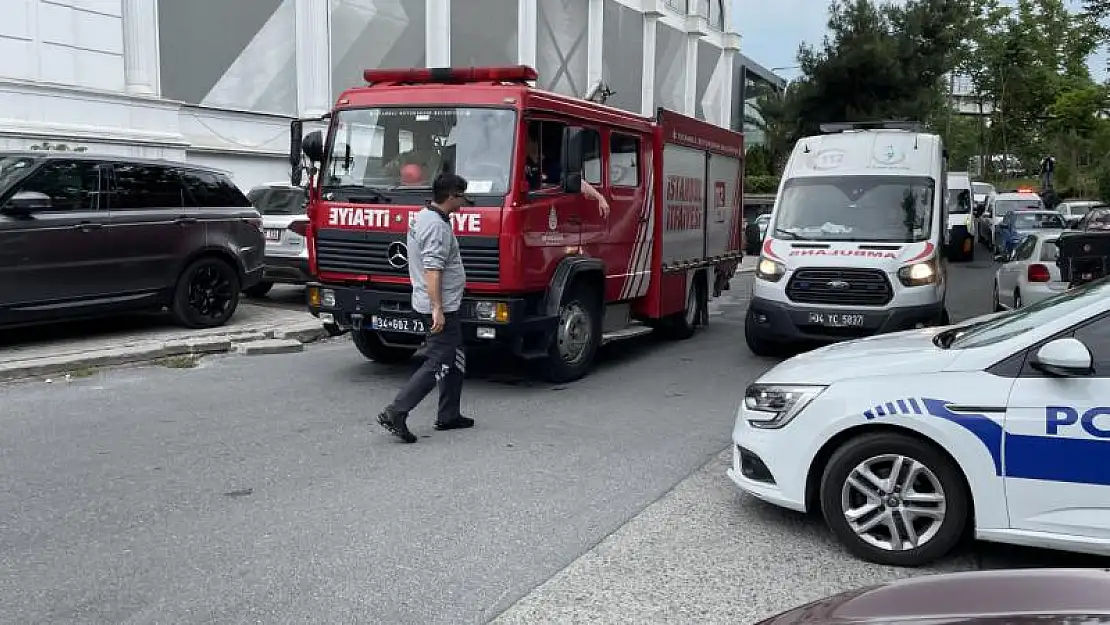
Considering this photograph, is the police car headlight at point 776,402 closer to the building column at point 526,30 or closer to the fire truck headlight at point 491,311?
the fire truck headlight at point 491,311

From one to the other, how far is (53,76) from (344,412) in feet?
36.0

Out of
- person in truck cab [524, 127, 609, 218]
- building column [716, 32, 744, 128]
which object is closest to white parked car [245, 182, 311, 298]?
person in truck cab [524, 127, 609, 218]

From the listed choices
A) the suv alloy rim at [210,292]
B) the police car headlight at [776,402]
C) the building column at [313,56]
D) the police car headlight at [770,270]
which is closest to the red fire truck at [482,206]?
the police car headlight at [770,270]

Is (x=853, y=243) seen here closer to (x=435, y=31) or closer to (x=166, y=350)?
(x=166, y=350)

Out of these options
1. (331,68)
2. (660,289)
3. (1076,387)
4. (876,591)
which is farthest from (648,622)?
(331,68)

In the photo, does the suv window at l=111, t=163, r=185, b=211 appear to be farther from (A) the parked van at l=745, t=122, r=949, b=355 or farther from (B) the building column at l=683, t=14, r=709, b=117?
(B) the building column at l=683, t=14, r=709, b=117

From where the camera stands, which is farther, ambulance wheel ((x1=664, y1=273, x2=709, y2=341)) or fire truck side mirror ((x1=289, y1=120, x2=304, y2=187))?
ambulance wheel ((x1=664, y1=273, x2=709, y2=341))

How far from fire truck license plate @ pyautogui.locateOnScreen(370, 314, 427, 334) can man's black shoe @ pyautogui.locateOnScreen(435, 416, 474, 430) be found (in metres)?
1.16

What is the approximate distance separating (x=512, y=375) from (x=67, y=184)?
494 centimetres

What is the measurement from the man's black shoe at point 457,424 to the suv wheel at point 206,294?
5.38m

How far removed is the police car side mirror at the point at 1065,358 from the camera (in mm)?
4371

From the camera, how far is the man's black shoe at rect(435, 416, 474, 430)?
7.58 metres

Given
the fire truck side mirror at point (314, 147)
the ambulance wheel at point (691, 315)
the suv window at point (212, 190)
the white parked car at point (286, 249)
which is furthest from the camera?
the white parked car at point (286, 249)

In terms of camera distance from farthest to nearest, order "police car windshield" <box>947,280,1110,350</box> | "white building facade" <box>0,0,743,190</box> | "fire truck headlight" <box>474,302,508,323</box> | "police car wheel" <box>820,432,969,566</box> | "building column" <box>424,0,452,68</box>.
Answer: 1. "building column" <box>424,0,452,68</box>
2. "white building facade" <box>0,0,743,190</box>
3. "fire truck headlight" <box>474,302,508,323</box>
4. "police car windshield" <box>947,280,1110,350</box>
5. "police car wheel" <box>820,432,969,566</box>
